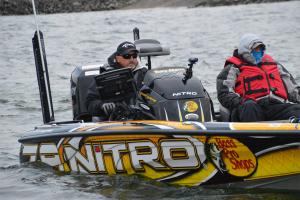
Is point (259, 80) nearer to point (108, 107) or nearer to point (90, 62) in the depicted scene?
point (108, 107)

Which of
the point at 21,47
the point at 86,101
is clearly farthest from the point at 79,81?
the point at 21,47

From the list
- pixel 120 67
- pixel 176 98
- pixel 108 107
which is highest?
pixel 120 67

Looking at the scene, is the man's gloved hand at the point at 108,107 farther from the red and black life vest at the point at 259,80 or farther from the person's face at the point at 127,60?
the red and black life vest at the point at 259,80

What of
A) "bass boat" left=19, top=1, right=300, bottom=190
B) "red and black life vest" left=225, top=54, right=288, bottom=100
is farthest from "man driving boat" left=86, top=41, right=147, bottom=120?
"red and black life vest" left=225, top=54, right=288, bottom=100

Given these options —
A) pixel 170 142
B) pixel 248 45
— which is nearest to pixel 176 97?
pixel 170 142

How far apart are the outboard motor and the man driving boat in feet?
1.23

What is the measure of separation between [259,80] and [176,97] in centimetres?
83

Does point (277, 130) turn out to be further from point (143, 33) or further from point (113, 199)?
point (143, 33)

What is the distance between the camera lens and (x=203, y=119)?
6.82 metres

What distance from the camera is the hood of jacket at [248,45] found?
7.08 m

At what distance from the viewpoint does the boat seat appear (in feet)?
26.4

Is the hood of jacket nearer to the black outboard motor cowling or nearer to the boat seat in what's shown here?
the black outboard motor cowling

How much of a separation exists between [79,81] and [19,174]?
120cm

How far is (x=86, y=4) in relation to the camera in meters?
73.3
